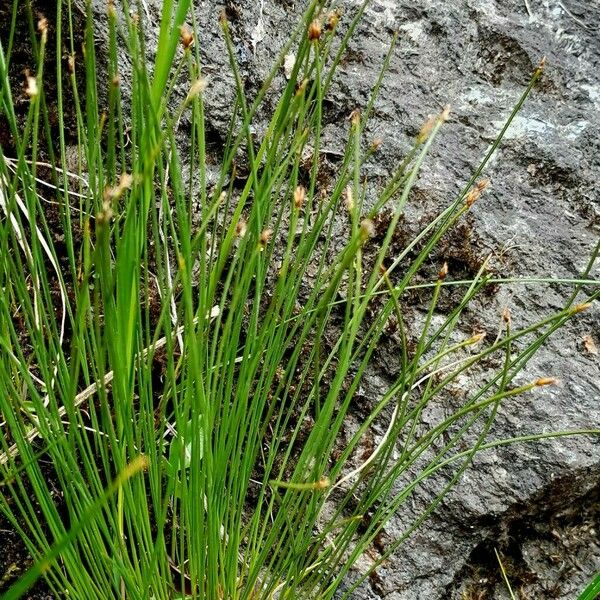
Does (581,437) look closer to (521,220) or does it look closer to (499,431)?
(499,431)

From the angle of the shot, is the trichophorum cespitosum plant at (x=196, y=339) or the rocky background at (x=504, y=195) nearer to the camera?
the trichophorum cespitosum plant at (x=196, y=339)

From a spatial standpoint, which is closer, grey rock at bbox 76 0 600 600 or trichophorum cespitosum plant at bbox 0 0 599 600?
trichophorum cespitosum plant at bbox 0 0 599 600

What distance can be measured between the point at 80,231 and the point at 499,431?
0.66 metres

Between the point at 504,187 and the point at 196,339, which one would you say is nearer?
the point at 196,339

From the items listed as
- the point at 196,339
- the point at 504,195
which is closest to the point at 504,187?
the point at 504,195

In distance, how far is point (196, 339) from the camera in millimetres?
646

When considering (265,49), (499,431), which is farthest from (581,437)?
(265,49)

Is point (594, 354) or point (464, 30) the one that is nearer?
point (594, 354)

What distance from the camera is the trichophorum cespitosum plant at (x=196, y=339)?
0.59 metres

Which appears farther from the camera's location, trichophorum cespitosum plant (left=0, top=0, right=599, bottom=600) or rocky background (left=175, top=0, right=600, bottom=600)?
rocky background (left=175, top=0, right=600, bottom=600)

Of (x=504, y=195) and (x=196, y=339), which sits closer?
(x=196, y=339)

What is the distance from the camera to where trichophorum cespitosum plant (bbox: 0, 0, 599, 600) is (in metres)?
0.59

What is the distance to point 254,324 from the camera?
0.74 m

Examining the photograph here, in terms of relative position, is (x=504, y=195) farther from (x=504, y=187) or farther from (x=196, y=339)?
(x=196, y=339)
